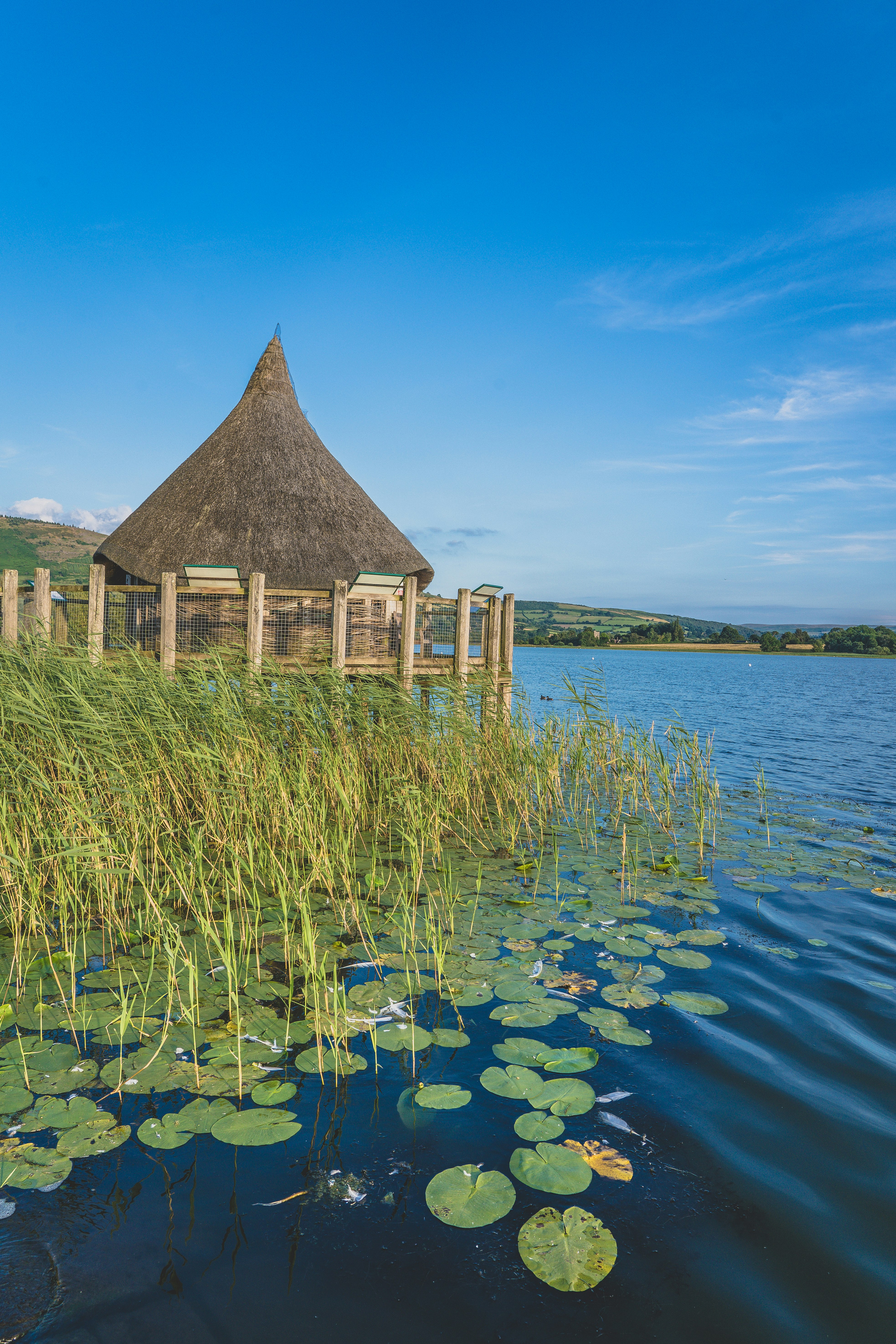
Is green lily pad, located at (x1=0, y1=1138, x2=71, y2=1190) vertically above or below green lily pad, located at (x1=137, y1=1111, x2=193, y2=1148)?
above

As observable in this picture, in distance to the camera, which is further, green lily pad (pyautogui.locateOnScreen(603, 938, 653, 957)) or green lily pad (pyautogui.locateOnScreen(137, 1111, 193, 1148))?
green lily pad (pyautogui.locateOnScreen(603, 938, 653, 957))

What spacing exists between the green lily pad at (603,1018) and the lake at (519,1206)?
5 centimetres

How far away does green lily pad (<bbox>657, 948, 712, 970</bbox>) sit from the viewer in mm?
4520

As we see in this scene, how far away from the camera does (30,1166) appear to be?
257 centimetres

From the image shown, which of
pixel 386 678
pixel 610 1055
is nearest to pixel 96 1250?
pixel 610 1055

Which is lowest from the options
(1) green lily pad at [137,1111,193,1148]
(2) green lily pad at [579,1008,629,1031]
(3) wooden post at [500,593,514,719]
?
(2) green lily pad at [579,1008,629,1031]

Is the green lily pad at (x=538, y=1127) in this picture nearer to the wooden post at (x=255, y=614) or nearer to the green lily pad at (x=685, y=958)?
the green lily pad at (x=685, y=958)

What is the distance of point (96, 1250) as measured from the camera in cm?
228

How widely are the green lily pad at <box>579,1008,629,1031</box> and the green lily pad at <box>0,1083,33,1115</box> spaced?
2.56m

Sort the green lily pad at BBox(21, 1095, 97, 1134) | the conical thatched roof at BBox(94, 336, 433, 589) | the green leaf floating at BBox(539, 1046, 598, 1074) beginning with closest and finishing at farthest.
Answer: the green lily pad at BBox(21, 1095, 97, 1134) → the green leaf floating at BBox(539, 1046, 598, 1074) → the conical thatched roof at BBox(94, 336, 433, 589)

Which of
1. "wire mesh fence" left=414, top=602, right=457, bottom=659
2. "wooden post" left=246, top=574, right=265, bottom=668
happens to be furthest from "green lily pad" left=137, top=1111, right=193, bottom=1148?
"wire mesh fence" left=414, top=602, right=457, bottom=659

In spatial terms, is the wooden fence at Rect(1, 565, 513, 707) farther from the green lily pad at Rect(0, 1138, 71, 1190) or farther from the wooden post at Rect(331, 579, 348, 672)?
the green lily pad at Rect(0, 1138, 71, 1190)

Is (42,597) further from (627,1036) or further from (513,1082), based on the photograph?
(627,1036)

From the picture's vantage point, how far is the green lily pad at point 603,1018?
3.72 metres
